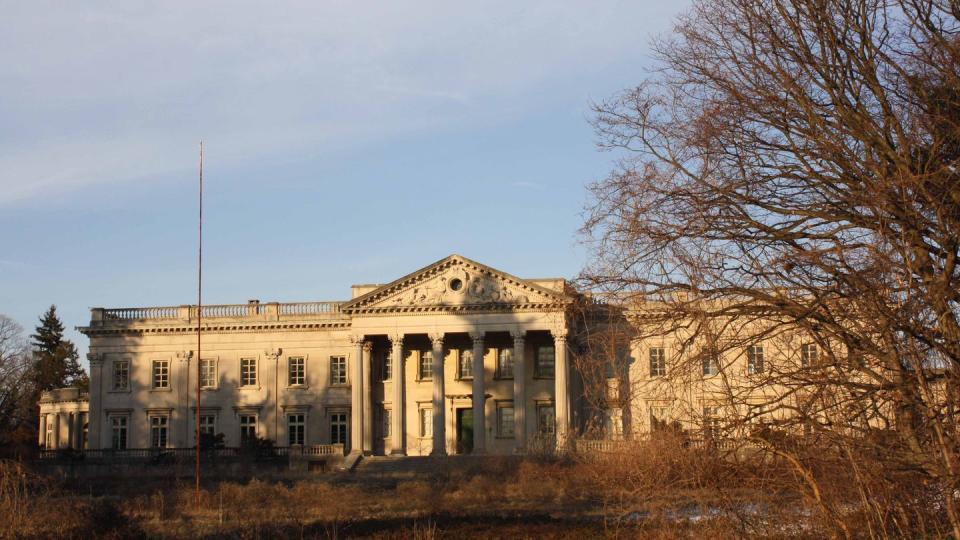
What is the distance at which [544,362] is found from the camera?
58000mm

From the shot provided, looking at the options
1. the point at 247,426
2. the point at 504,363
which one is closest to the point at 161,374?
the point at 247,426

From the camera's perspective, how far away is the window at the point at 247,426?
200 feet

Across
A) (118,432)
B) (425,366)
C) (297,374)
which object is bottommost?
(118,432)

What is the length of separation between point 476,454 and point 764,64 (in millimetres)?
42579

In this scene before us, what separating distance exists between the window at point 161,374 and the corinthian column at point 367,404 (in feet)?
39.4

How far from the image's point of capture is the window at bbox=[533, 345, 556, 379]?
57.8m

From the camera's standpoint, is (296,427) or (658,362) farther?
(296,427)

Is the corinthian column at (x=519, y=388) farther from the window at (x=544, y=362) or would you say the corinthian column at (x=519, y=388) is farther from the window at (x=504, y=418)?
the window at (x=544, y=362)

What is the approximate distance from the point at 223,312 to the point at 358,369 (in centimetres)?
964

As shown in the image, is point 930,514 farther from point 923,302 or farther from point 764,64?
point 764,64

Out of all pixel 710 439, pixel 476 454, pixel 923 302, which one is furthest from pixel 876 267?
pixel 476 454

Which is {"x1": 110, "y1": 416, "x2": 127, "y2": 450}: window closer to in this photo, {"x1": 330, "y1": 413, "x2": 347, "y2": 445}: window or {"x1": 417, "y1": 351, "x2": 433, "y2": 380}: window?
{"x1": 330, "y1": 413, "x2": 347, "y2": 445}: window

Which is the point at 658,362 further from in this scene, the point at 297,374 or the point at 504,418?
the point at 297,374

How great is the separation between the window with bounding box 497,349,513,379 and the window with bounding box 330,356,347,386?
8.16 meters
